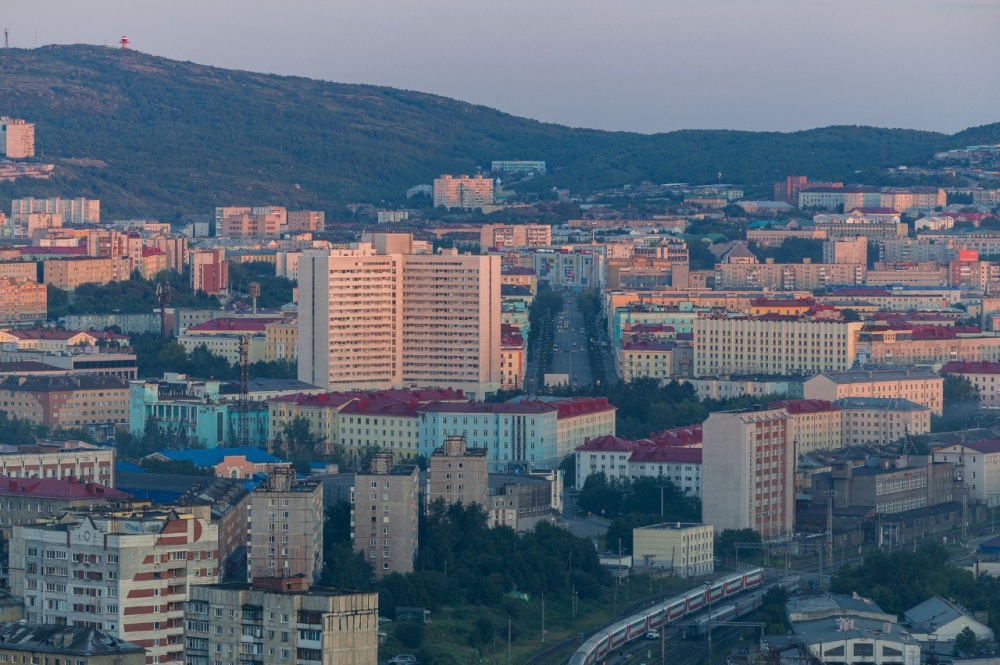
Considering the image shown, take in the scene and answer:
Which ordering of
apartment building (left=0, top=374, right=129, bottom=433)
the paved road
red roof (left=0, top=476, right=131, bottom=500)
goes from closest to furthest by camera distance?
red roof (left=0, top=476, right=131, bottom=500), apartment building (left=0, top=374, right=129, bottom=433), the paved road

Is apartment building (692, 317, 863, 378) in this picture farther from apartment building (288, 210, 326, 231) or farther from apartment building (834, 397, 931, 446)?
apartment building (288, 210, 326, 231)

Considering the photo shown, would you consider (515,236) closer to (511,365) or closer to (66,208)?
(66,208)

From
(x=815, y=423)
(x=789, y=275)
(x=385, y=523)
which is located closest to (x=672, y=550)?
(x=385, y=523)

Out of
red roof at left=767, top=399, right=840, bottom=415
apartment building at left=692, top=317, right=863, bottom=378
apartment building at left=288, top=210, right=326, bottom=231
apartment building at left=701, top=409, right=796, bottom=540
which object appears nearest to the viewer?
apartment building at left=701, top=409, right=796, bottom=540

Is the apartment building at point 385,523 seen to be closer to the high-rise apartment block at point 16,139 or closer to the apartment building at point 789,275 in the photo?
the apartment building at point 789,275

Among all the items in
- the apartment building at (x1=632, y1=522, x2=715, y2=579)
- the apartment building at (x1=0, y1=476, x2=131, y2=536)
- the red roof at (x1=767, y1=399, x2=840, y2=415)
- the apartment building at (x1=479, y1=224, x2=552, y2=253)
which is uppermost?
the apartment building at (x1=479, y1=224, x2=552, y2=253)

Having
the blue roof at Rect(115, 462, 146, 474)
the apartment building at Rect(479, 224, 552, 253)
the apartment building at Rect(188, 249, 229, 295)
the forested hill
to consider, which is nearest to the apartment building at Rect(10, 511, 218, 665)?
the blue roof at Rect(115, 462, 146, 474)

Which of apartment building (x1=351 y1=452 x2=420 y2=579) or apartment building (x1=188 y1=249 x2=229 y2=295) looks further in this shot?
apartment building (x1=188 y1=249 x2=229 y2=295)

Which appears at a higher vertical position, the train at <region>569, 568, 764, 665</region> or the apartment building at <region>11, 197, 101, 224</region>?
the apartment building at <region>11, 197, 101, 224</region>
